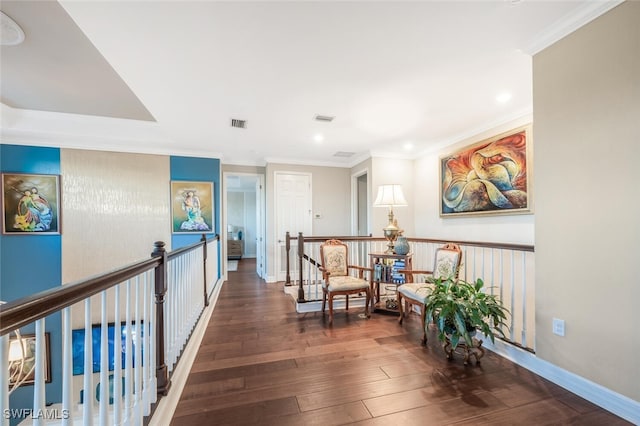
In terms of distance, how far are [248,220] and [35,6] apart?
831cm

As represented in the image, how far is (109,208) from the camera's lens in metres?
4.42

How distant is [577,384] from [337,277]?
7.50 feet

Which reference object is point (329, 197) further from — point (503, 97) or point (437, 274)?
point (503, 97)

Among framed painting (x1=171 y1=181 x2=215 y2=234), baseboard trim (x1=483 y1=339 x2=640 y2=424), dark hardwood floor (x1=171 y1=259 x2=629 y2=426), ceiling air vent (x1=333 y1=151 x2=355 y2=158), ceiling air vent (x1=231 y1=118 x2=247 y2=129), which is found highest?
ceiling air vent (x1=231 y1=118 x2=247 y2=129)

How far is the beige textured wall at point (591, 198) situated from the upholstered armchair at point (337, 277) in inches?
67.4

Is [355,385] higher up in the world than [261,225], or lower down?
lower down

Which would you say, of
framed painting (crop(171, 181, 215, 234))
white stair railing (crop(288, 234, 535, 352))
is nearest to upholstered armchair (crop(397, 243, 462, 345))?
white stair railing (crop(288, 234, 535, 352))

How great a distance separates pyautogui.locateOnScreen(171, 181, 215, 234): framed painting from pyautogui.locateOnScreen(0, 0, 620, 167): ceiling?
1252mm

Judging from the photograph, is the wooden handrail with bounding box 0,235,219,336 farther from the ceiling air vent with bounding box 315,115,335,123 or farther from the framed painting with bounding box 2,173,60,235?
the framed painting with bounding box 2,173,60,235

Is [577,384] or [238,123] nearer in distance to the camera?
[577,384]

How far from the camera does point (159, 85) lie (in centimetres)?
259

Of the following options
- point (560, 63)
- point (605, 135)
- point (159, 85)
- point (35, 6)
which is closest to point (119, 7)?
point (35, 6)

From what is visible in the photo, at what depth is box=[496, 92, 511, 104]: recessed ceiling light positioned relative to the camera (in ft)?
9.16

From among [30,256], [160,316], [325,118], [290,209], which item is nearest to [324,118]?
[325,118]
